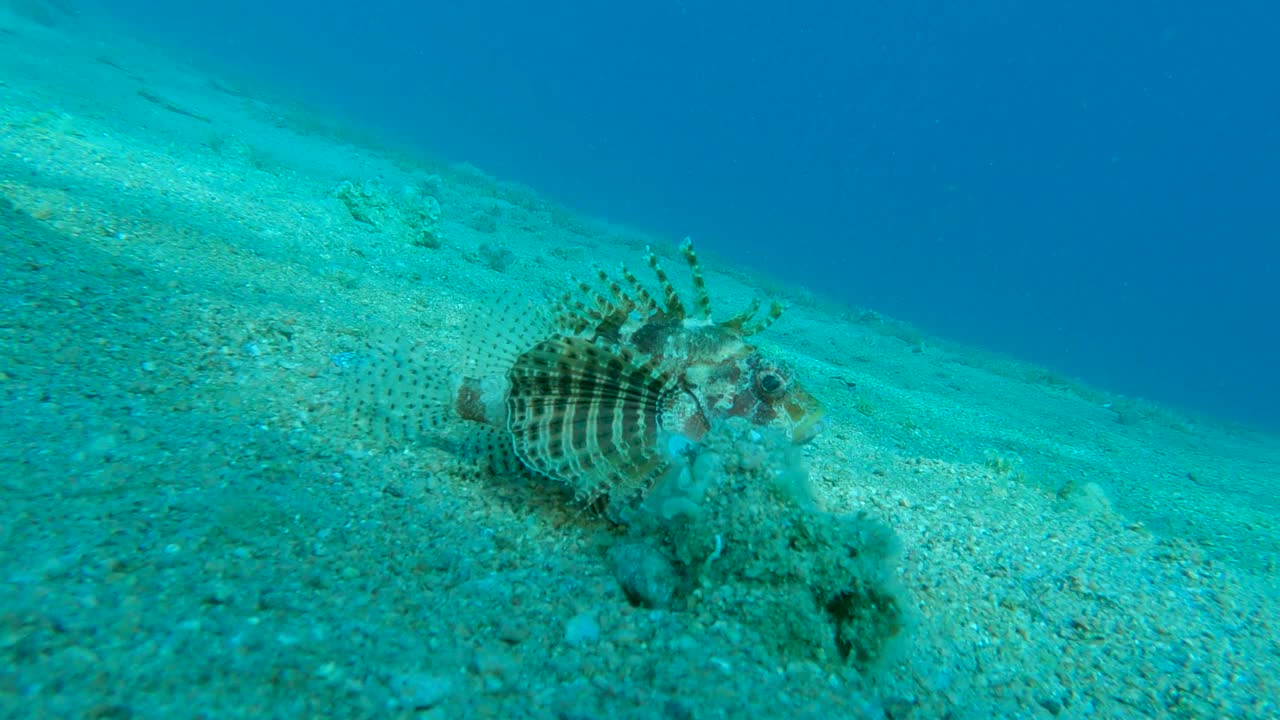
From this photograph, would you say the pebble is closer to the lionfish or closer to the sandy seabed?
the sandy seabed

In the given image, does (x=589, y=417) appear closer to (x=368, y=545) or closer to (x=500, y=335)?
(x=500, y=335)

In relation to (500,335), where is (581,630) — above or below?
below

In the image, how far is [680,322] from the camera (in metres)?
3.89

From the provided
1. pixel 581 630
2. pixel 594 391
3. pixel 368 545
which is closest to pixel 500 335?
pixel 594 391

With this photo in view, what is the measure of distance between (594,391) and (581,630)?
126 centimetres

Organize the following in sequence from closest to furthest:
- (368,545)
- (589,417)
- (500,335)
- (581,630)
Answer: (581,630)
(368,545)
(589,417)
(500,335)

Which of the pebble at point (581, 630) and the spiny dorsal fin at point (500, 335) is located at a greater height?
the spiny dorsal fin at point (500, 335)

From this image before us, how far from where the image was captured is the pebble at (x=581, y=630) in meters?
2.28

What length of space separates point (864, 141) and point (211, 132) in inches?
6059

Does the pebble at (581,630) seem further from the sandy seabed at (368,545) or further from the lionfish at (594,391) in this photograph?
the lionfish at (594,391)

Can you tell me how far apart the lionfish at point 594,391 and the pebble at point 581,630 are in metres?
0.70

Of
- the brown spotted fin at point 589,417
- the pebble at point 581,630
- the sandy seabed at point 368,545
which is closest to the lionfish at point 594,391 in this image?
the brown spotted fin at point 589,417

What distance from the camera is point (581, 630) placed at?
2.34m

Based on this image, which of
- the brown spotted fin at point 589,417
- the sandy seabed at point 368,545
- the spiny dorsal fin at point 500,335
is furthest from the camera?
the spiny dorsal fin at point 500,335
